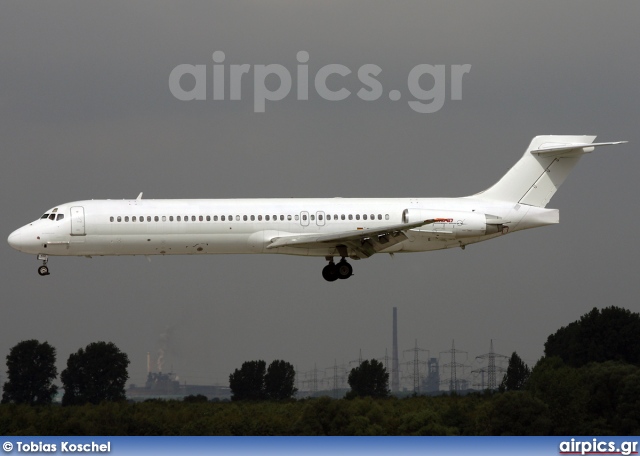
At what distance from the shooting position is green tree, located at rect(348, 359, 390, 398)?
9150 cm

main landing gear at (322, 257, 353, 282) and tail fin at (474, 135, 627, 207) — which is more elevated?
tail fin at (474, 135, 627, 207)

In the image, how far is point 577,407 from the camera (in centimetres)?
8162

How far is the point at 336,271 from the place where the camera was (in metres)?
58.4

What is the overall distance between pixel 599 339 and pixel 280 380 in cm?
3293

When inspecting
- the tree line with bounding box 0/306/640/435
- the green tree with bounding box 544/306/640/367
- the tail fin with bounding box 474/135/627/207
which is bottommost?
the tree line with bounding box 0/306/640/435

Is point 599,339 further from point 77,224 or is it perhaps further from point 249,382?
point 77,224

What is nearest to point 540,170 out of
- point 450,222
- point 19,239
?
point 450,222

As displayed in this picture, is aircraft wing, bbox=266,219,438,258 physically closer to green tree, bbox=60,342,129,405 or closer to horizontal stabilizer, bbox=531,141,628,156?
horizontal stabilizer, bbox=531,141,628,156

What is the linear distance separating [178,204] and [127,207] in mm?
2019

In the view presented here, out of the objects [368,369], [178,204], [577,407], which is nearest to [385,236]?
[178,204]

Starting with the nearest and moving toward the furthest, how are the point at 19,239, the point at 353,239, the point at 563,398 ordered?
the point at 353,239 < the point at 19,239 < the point at 563,398

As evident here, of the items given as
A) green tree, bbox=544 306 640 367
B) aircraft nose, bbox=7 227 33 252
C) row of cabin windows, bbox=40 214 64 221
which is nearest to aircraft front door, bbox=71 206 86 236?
row of cabin windows, bbox=40 214 64 221

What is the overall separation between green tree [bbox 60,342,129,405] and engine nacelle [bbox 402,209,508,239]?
33.3m

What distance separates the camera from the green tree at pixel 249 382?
86188 mm
